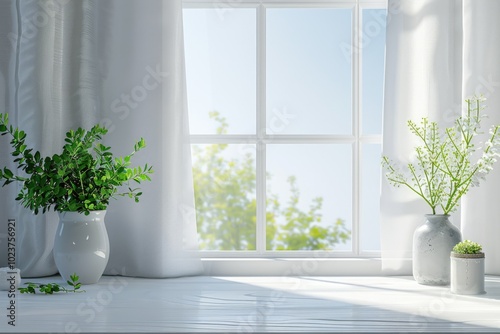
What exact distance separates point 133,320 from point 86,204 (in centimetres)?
65

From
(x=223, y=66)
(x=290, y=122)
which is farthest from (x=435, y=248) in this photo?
(x=223, y=66)

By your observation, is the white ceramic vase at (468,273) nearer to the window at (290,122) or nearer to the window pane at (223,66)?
the window at (290,122)

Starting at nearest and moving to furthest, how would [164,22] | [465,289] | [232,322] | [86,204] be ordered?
1. [232,322]
2. [465,289]
3. [86,204]
4. [164,22]

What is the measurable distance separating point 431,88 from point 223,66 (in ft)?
11.1

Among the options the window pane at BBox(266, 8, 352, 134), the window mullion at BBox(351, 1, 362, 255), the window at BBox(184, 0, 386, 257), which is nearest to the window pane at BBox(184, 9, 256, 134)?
the window at BBox(184, 0, 386, 257)

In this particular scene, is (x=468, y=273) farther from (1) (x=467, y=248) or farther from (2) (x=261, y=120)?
(2) (x=261, y=120)

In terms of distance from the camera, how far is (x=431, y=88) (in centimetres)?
238

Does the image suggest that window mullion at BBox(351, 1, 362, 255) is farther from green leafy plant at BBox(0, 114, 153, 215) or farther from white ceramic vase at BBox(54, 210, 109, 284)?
white ceramic vase at BBox(54, 210, 109, 284)

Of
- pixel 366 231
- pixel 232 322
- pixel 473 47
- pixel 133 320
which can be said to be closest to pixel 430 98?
pixel 473 47

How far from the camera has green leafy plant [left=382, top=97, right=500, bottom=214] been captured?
2109mm

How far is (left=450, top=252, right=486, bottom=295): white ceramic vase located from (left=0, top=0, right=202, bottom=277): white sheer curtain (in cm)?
107

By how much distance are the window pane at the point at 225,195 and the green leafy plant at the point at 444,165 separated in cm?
362

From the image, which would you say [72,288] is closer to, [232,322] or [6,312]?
[6,312]

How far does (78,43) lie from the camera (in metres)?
2.42
